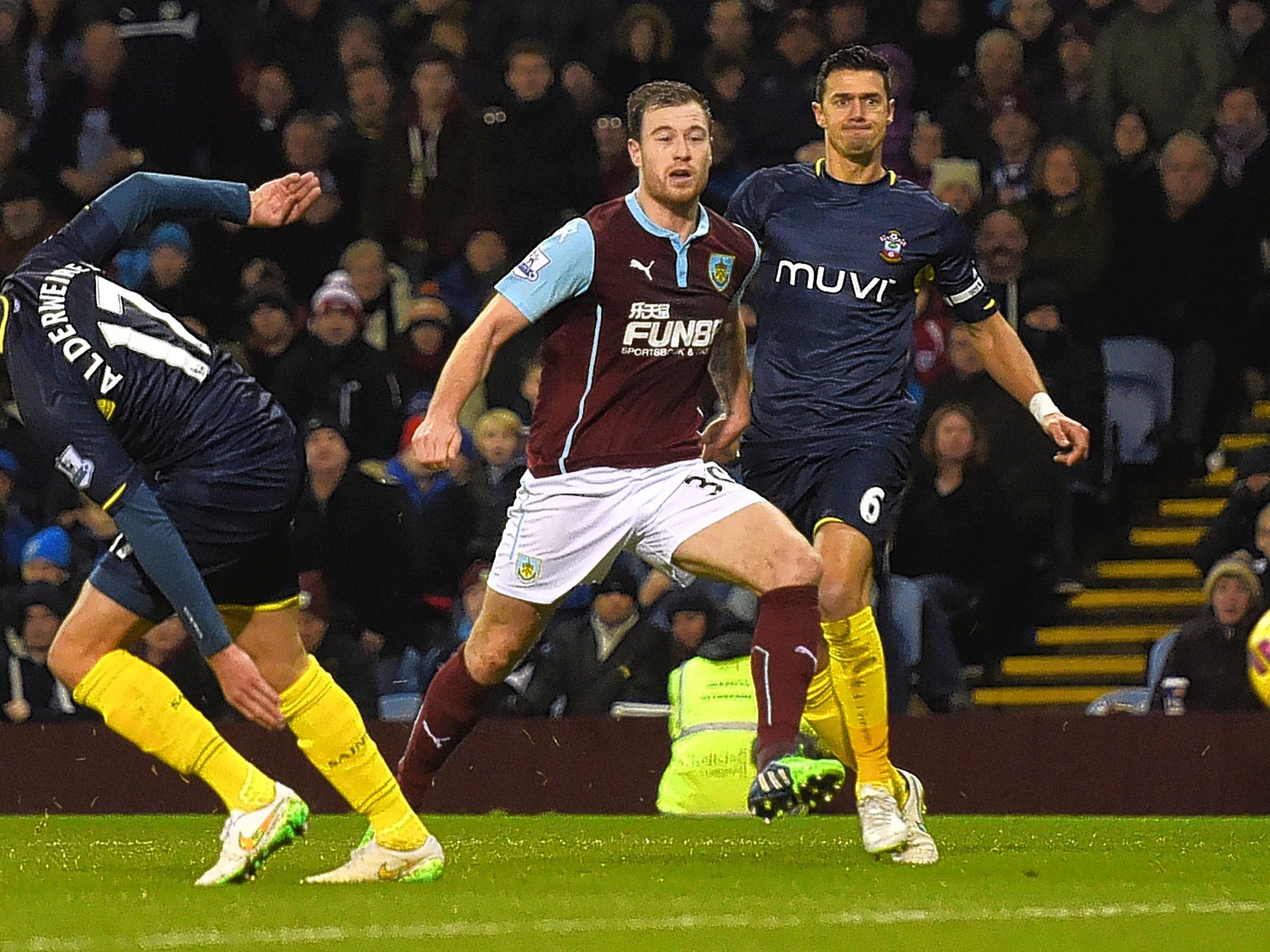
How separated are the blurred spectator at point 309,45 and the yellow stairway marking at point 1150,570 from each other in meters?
5.65

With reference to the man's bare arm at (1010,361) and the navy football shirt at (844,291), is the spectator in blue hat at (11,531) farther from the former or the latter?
the man's bare arm at (1010,361)

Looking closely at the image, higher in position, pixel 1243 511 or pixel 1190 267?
pixel 1190 267

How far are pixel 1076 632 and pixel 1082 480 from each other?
83cm

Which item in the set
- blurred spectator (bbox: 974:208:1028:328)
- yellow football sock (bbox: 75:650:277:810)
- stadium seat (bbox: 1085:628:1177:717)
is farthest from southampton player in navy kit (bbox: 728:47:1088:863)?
blurred spectator (bbox: 974:208:1028:328)

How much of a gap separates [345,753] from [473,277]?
7.55m

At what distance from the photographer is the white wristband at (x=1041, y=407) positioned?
7734 mm

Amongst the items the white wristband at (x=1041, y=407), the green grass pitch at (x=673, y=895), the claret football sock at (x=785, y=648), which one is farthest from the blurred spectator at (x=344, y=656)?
the claret football sock at (x=785, y=648)

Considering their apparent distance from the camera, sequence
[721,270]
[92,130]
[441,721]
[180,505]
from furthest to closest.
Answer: [92,130] → [441,721] → [721,270] → [180,505]

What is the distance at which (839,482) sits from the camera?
7.57 metres

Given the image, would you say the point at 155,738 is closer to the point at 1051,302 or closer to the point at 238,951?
the point at 238,951

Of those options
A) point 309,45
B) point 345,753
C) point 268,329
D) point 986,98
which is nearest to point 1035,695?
point 986,98

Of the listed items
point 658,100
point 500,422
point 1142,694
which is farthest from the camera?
point 500,422

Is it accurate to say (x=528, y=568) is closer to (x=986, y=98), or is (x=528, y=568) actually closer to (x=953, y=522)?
(x=953, y=522)

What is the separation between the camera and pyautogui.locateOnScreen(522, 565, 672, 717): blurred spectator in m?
11.5
